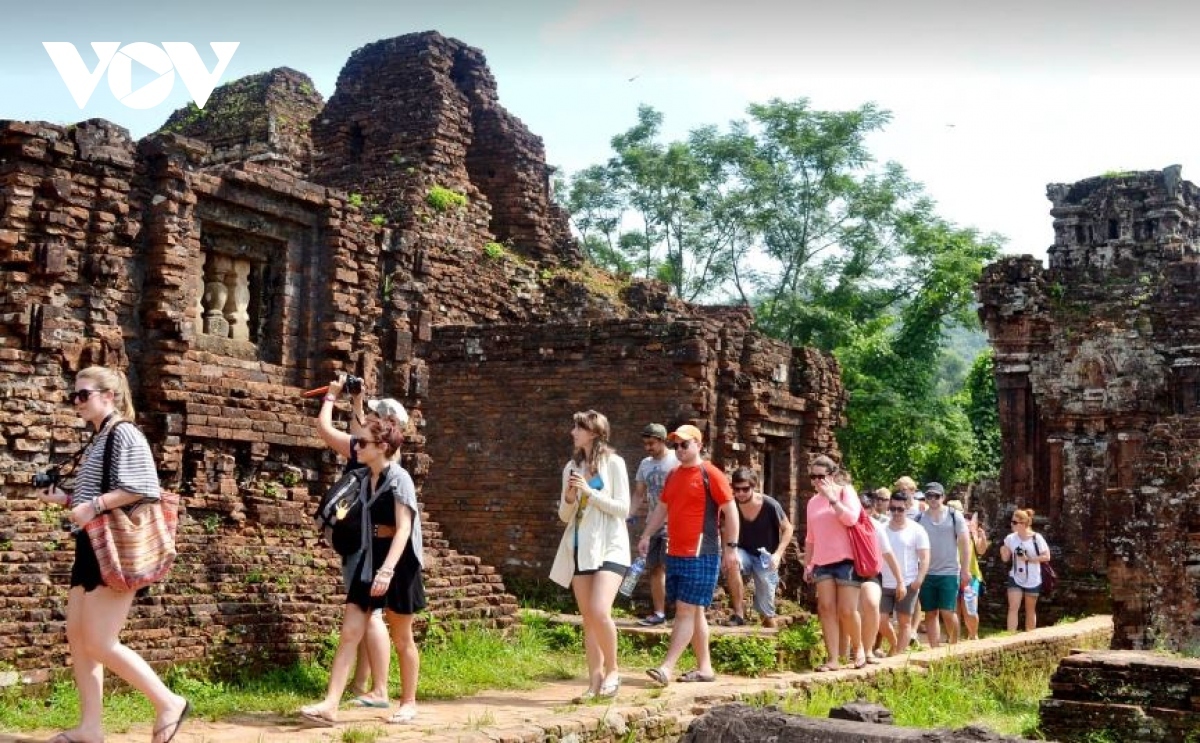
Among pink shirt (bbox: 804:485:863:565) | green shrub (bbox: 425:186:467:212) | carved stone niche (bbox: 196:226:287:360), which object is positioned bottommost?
pink shirt (bbox: 804:485:863:565)

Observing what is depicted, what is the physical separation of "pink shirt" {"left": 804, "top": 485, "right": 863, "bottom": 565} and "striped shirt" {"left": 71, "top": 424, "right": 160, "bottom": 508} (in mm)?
5471

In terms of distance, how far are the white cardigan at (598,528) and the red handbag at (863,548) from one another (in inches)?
98.2

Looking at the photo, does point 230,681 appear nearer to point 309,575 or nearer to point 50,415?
point 309,575

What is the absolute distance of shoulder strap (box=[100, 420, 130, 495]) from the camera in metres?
5.98

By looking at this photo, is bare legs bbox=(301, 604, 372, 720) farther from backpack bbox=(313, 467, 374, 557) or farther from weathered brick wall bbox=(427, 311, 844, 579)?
weathered brick wall bbox=(427, 311, 844, 579)

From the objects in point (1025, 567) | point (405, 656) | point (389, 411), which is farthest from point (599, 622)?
point (1025, 567)

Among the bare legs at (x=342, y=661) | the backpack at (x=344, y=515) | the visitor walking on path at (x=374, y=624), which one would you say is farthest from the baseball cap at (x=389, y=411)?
the bare legs at (x=342, y=661)

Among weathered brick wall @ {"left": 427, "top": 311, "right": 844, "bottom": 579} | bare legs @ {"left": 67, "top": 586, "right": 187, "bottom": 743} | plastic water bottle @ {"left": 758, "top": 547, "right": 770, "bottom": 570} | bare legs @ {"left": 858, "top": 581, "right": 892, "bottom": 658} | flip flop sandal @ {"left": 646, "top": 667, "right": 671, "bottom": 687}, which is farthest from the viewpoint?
weathered brick wall @ {"left": 427, "top": 311, "right": 844, "bottom": 579}

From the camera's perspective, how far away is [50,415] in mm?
9320

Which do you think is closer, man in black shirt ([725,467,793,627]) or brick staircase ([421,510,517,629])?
brick staircase ([421,510,517,629])

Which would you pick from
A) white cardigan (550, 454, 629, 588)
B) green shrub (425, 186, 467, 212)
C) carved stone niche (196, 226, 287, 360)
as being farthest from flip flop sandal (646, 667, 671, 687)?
green shrub (425, 186, 467, 212)

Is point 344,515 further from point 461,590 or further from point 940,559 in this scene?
point 940,559

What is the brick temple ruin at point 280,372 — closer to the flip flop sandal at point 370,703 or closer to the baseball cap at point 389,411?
the flip flop sandal at point 370,703

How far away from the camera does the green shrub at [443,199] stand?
767 inches
